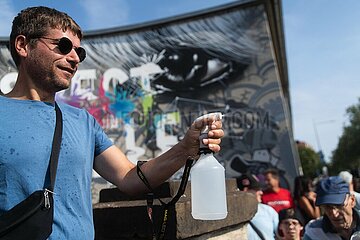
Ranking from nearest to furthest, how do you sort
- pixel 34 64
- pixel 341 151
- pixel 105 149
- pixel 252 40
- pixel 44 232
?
pixel 44 232 → pixel 34 64 → pixel 105 149 → pixel 252 40 → pixel 341 151

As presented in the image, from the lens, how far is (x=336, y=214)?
3584 millimetres

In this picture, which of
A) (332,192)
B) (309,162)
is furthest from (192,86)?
(309,162)

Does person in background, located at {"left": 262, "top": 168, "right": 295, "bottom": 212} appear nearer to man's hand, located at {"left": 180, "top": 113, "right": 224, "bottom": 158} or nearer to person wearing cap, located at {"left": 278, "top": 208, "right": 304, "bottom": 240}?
person wearing cap, located at {"left": 278, "top": 208, "right": 304, "bottom": 240}

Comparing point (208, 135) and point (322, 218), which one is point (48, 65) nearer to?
point (208, 135)

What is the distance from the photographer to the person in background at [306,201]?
705 cm

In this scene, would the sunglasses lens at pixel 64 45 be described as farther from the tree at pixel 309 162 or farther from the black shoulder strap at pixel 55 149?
the tree at pixel 309 162

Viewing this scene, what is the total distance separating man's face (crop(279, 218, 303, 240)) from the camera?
15.5ft

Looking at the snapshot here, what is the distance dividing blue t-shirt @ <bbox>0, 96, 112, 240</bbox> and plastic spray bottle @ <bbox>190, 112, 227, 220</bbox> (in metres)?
0.52

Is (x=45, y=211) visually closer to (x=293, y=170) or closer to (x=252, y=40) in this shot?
(x=293, y=170)

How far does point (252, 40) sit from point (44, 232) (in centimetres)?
1408

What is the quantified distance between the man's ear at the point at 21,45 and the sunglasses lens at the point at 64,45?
0.17 m

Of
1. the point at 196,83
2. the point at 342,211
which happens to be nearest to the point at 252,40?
the point at 196,83

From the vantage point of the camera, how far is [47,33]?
6.36 ft

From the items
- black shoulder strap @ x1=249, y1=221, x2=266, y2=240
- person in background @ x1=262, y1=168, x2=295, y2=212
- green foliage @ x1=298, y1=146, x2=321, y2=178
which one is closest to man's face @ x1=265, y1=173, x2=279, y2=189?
person in background @ x1=262, y1=168, x2=295, y2=212
